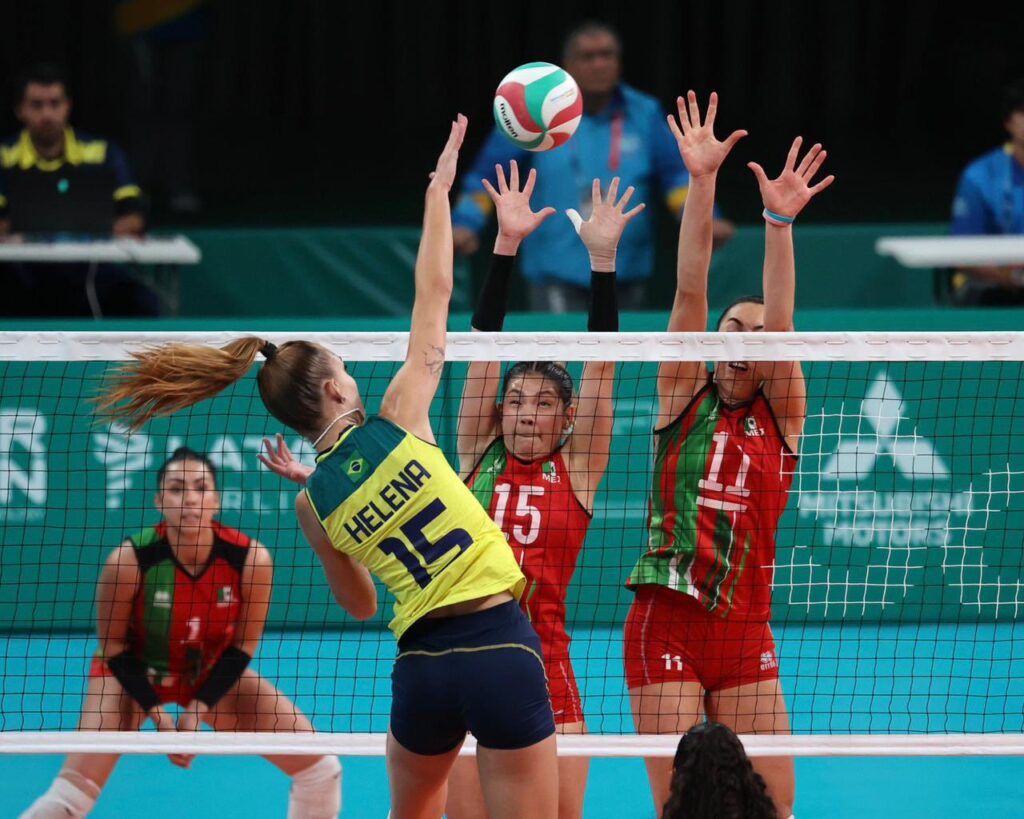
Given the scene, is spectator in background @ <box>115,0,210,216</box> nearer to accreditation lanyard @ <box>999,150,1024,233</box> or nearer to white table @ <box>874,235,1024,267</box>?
white table @ <box>874,235,1024,267</box>

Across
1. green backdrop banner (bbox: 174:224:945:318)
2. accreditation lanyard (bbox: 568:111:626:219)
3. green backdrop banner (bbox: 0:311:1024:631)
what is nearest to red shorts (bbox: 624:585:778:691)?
green backdrop banner (bbox: 0:311:1024:631)

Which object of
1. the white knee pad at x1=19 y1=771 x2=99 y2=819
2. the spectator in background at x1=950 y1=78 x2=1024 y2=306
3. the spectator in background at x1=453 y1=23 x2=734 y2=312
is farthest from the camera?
the spectator in background at x1=950 y1=78 x2=1024 y2=306

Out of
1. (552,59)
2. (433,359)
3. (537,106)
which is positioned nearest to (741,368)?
(537,106)

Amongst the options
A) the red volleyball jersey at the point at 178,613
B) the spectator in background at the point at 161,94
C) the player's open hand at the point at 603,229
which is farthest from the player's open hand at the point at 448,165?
the spectator in background at the point at 161,94

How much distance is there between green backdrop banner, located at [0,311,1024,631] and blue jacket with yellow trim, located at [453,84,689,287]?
3.86 ft

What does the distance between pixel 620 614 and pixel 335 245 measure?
4.70 metres

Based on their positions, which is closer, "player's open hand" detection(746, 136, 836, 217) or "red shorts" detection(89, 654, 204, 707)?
"player's open hand" detection(746, 136, 836, 217)

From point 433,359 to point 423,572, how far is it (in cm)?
65

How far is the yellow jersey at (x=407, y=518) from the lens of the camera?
4125 mm

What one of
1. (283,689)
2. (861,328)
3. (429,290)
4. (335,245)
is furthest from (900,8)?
(429,290)

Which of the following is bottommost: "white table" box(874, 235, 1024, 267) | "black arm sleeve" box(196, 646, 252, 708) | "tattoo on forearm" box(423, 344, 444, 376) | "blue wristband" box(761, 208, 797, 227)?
"black arm sleeve" box(196, 646, 252, 708)

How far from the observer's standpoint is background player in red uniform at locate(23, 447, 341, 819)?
5707 mm

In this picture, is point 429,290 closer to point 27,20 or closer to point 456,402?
point 456,402

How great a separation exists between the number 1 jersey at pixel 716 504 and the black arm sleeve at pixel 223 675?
1.71 meters
